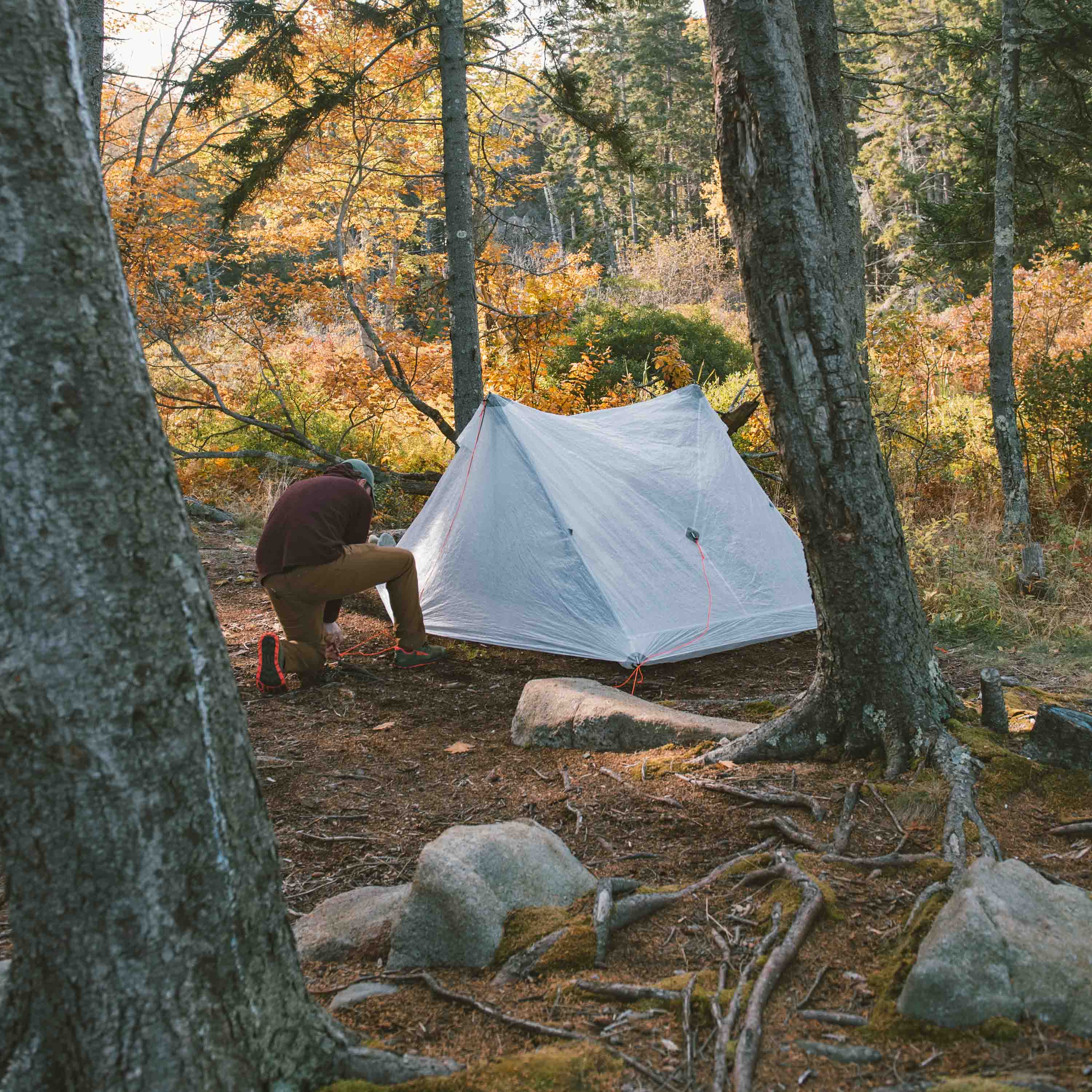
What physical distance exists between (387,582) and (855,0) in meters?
31.7

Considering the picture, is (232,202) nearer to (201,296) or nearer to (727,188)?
(201,296)

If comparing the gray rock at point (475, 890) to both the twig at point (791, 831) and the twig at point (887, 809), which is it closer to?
the twig at point (791, 831)

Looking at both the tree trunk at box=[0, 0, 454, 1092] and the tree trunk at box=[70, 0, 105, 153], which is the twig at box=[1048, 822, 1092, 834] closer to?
the tree trunk at box=[0, 0, 454, 1092]

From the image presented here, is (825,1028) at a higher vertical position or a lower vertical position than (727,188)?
lower

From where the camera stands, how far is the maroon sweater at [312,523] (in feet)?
17.8

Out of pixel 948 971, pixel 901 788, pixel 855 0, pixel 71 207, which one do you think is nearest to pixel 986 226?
pixel 901 788

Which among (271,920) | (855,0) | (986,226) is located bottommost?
(271,920)

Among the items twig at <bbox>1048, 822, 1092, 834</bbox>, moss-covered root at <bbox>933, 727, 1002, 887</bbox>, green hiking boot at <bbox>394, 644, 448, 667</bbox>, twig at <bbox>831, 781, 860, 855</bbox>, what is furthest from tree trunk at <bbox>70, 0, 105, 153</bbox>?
twig at <bbox>1048, 822, 1092, 834</bbox>

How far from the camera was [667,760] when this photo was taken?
3.54 metres

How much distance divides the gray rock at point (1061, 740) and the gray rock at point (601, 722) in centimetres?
98

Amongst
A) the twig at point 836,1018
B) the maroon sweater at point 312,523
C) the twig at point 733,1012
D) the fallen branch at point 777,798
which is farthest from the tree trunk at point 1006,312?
the twig at point 836,1018

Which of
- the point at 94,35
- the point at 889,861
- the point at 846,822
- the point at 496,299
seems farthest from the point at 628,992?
the point at 496,299

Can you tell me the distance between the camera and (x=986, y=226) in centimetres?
943

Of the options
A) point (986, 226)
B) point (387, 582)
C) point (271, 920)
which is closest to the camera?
point (271, 920)
